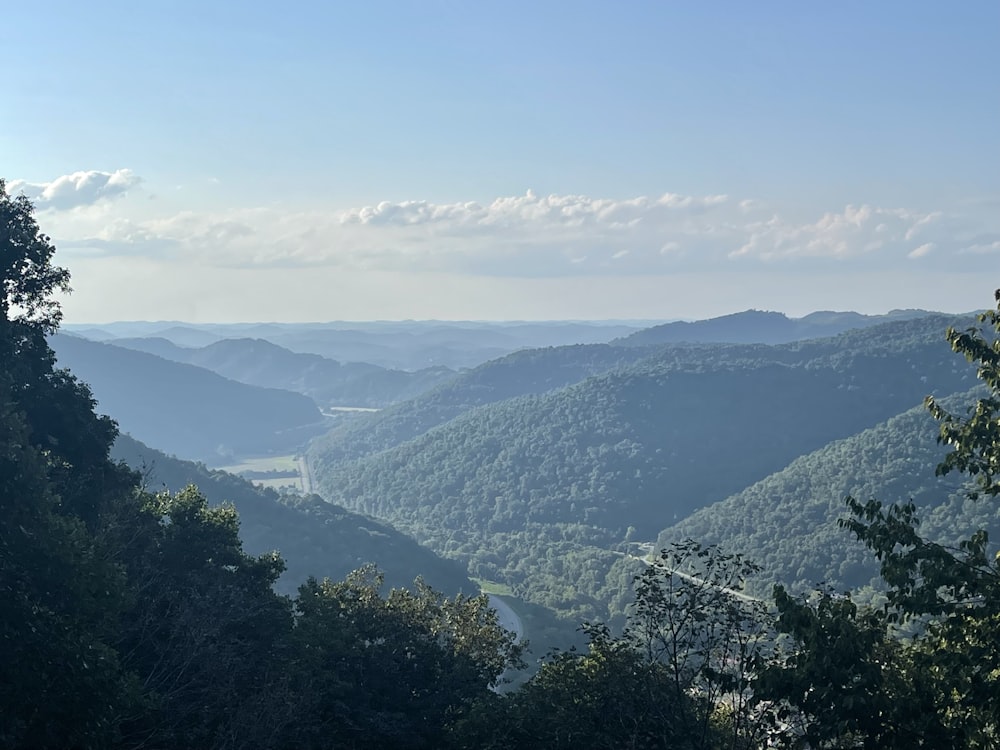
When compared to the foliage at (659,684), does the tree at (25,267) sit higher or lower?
higher

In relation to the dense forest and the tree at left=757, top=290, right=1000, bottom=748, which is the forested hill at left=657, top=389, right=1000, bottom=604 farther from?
the tree at left=757, top=290, right=1000, bottom=748

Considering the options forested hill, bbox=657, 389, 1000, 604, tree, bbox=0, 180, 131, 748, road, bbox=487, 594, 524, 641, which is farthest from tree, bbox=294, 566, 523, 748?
forested hill, bbox=657, 389, 1000, 604

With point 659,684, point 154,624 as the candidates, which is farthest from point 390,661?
point 659,684

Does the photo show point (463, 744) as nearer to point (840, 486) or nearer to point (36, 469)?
point (36, 469)

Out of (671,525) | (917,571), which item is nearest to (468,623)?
(917,571)

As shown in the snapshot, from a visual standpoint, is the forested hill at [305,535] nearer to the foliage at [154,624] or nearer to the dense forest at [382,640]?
the foliage at [154,624]

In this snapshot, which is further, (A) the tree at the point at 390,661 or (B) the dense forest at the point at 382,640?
(A) the tree at the point at 390,661

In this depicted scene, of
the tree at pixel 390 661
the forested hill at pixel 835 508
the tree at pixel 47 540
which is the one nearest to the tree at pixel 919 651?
the tree at pixel 47 540
